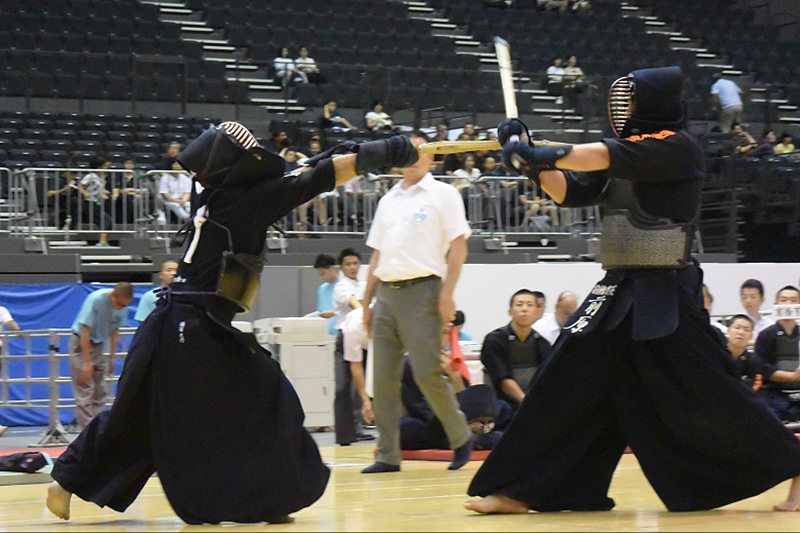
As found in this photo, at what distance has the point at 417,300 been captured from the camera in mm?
6793

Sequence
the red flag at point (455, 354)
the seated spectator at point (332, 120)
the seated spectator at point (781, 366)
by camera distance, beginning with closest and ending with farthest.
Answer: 1. the red flag at point (455, 354)
2. the seated spectator at point (781, 366)
3. the seated spectator at point (332, 120)

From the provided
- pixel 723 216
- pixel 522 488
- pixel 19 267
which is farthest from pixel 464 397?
pixel 723 216

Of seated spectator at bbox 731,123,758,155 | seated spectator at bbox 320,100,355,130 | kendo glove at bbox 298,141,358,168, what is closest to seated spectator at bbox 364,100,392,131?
seated spectator at bbox 320,100,355,130

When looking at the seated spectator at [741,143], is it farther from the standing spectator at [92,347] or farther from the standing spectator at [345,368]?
the standing spectator at [92,347]

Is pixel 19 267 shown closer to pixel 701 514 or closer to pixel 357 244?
pixel 357 244

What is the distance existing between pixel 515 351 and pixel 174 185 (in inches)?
271

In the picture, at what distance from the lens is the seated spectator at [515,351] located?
8500 mm

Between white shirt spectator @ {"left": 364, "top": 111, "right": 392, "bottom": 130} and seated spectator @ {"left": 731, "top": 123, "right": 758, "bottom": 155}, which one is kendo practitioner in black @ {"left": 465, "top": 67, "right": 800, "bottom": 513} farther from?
seated spectator @ {"left": 731, "top": 123, "right": 758, "bottom": 155}

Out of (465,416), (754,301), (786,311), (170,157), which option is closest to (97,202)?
(170,157)

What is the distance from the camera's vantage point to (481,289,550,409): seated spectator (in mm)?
8500

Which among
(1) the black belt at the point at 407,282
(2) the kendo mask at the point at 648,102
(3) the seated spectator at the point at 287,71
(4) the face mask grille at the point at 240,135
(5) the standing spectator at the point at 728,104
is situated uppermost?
(3) the seated spectator at the point at 287,71

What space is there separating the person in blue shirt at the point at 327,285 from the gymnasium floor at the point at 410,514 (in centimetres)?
495

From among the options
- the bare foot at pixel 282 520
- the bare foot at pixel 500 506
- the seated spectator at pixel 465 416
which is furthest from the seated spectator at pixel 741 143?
the bare foot at pixel 282 520

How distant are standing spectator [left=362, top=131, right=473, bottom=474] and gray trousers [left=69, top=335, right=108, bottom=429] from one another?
3.73m
